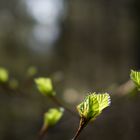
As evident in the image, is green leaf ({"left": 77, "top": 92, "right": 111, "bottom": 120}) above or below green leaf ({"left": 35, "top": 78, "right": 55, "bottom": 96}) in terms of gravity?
below

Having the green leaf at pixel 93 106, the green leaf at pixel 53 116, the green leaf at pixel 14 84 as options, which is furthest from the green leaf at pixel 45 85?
the green leaf at pixel 14 84

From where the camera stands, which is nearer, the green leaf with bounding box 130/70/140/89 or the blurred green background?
the green leaf with bounding box 130/70/140/89

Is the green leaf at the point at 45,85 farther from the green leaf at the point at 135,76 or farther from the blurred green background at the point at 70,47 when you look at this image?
the blurred green background at the point at 70,47

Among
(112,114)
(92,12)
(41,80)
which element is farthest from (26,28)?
(41,80)

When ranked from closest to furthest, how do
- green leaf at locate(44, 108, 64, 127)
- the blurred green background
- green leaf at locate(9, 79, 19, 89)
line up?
1. green leaf at locate(44, 108, 64, 127)
2. green leaf at locate(9, 79, 19, 89)
3. the blurred green background

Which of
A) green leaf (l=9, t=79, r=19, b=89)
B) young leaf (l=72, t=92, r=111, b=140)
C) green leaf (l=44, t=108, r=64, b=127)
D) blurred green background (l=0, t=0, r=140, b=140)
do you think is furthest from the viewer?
blurred green background (l=0, t=0, r=140, b=140)

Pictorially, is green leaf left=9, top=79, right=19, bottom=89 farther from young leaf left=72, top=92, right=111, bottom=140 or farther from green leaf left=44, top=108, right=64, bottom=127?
young leaf left=72, top=92, right=111, bottom=140

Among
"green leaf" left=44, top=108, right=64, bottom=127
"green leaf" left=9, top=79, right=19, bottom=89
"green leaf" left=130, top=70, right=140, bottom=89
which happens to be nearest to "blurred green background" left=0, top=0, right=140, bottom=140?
"green leaf" left=9, top=79, right=19, bottom=89

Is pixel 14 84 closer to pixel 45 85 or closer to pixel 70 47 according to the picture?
pixel 45 85
